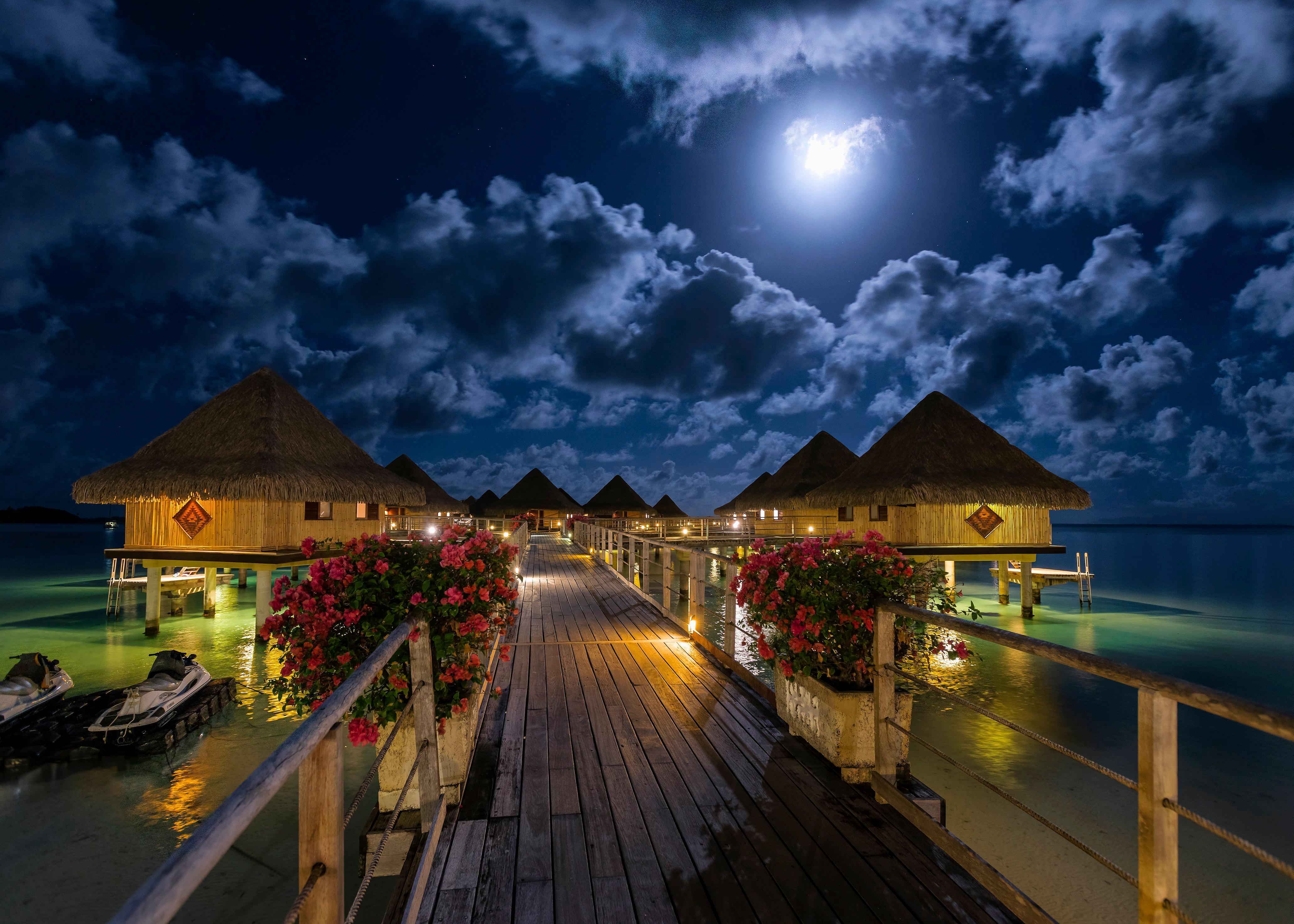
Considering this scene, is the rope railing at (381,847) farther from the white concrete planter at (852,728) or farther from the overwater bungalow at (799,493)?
the overwater bungalow at (799,493)

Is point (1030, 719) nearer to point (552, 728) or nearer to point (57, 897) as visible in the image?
point (552, 728)

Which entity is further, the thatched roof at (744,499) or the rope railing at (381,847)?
the thatched roof at (744,499)

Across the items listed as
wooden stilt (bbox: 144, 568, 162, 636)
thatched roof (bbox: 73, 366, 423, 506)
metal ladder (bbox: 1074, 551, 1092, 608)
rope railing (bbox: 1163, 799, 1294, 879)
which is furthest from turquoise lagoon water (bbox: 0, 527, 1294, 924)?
rope railing (bbox: 1163, 799, 1294, 879)

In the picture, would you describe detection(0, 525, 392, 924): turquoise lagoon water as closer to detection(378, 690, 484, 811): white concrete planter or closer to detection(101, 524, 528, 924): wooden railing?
detection(378, 690, 484, 811): white concrete planter

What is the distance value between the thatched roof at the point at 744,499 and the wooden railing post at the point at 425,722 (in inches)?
1350

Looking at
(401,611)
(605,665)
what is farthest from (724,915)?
(605,665)

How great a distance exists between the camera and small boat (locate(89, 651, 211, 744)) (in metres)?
8.29

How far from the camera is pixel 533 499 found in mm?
52281

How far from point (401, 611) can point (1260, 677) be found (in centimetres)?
1916

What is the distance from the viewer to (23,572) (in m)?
36.4

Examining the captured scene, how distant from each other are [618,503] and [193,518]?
3730 centimetres

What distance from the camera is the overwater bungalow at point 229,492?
15750 mm

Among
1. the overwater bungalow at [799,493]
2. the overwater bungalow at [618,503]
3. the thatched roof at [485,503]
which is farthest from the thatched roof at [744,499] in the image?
the thatched roof at [485,503]

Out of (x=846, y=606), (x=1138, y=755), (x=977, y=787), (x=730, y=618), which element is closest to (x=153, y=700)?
(x=730, y=618)
